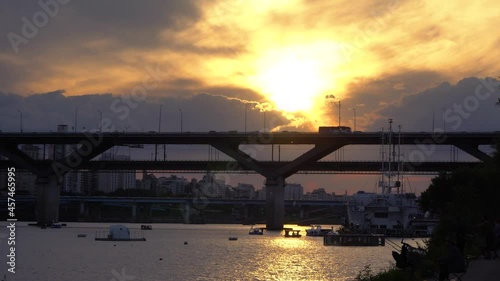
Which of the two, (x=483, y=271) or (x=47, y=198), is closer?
(x=483, y=271)

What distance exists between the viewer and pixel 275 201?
170500 millimetres

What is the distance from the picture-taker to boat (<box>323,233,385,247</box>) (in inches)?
5157

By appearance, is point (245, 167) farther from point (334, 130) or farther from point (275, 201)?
point (334, 130)

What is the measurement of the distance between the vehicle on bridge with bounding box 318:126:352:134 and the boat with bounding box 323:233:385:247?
34556mm

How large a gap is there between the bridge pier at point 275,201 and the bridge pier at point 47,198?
47096mm

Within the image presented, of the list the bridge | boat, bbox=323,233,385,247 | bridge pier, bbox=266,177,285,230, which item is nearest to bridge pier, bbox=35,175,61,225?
the bridge

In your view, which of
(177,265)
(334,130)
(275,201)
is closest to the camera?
(177,265)

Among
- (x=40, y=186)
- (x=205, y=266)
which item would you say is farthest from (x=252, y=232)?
A: (x=205, y=266)

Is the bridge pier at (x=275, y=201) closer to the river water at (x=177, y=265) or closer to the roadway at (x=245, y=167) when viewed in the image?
the roadway at (x=245, y=167)

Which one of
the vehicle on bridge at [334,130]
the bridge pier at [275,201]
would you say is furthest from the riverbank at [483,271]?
the bridge pier at [275,201]

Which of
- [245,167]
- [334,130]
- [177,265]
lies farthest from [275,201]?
[177,265]

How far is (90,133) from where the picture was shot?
17362 centimetres

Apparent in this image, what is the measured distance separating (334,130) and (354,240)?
122 feet

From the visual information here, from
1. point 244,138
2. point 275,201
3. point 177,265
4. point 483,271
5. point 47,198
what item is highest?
point 244,138
